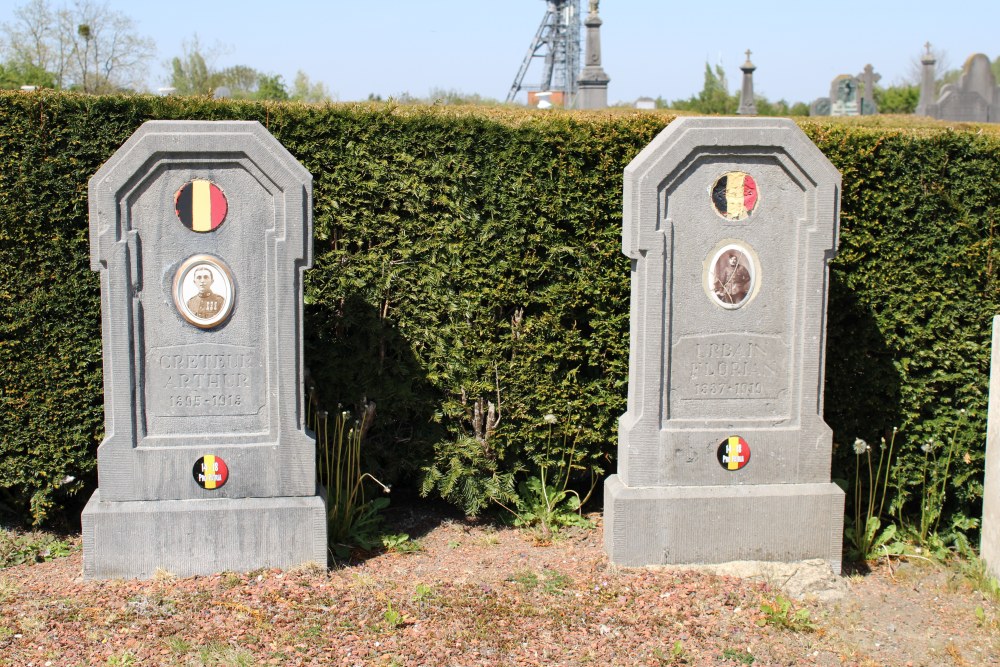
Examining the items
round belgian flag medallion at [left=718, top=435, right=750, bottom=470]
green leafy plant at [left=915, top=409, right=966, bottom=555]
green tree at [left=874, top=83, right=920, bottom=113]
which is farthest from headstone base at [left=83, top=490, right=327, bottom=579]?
green tree at [left=874, top=83, right=920, bottom=113]

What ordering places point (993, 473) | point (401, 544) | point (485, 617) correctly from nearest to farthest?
point (485, 617) < point (993, 473) < point (401, 544)

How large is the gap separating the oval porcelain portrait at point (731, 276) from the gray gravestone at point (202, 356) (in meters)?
2.09

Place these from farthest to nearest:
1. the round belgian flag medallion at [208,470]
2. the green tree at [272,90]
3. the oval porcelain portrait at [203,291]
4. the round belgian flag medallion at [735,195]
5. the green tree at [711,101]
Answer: the green tree at [711,101]
the green tree at [272,90]
the round belgian flag medallion at [735,195]
the round belgian flag medallion at [208,470]
the oval porcelain portrait at [203,291]

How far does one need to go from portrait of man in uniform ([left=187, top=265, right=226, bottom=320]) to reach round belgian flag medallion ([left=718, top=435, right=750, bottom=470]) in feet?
8.86

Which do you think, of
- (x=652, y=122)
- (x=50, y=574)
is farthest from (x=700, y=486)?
(x=50, y=574)

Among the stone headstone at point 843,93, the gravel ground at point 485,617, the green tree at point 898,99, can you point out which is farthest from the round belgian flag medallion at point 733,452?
the green tree at point 898,99

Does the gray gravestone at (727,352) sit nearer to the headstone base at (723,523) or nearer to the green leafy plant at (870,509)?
the headstone base at (723,523)

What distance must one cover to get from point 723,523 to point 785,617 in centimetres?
67

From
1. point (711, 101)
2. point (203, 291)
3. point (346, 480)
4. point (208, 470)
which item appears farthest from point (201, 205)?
point (711, 101)

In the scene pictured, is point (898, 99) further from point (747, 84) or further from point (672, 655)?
point (672, 655)

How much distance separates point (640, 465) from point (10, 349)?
11.3ft

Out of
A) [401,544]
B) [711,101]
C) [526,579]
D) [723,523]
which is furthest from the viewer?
[711,101]

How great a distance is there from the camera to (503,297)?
17.3 ft

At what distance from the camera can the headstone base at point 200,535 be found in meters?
4.50
